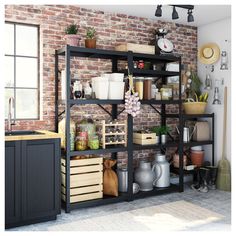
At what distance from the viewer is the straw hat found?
548 cm

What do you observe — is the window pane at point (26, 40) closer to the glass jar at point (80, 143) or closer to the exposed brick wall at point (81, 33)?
the exposed brick wall at point (81, 33)

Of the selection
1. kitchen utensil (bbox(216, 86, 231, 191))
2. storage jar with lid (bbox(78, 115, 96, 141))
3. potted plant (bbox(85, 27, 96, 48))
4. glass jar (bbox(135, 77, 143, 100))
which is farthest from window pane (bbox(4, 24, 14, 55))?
kitchen utensil (bbox(216, 86, 231, 191))

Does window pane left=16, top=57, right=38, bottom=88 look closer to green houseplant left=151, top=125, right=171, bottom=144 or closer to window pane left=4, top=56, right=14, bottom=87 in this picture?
window pane left=4, top=56, right=14, bottom=87

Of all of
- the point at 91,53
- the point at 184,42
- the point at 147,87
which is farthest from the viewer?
the point at 184,42

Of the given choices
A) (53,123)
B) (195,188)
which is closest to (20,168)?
(53,123)

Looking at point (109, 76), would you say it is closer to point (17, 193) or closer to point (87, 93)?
point (87, 93)

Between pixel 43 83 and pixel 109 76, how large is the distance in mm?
914

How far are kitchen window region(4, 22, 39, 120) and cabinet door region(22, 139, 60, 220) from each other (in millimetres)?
955

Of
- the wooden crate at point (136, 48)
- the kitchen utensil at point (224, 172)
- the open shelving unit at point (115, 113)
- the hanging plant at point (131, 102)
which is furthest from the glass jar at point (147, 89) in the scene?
the kitchen utensil at point (224, 172)

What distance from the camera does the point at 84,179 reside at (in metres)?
4.15

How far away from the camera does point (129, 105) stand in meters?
4.35

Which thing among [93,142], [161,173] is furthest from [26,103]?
Result: [161,173]

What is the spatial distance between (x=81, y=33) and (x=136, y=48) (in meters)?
0.84

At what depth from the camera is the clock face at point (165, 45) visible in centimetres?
508
